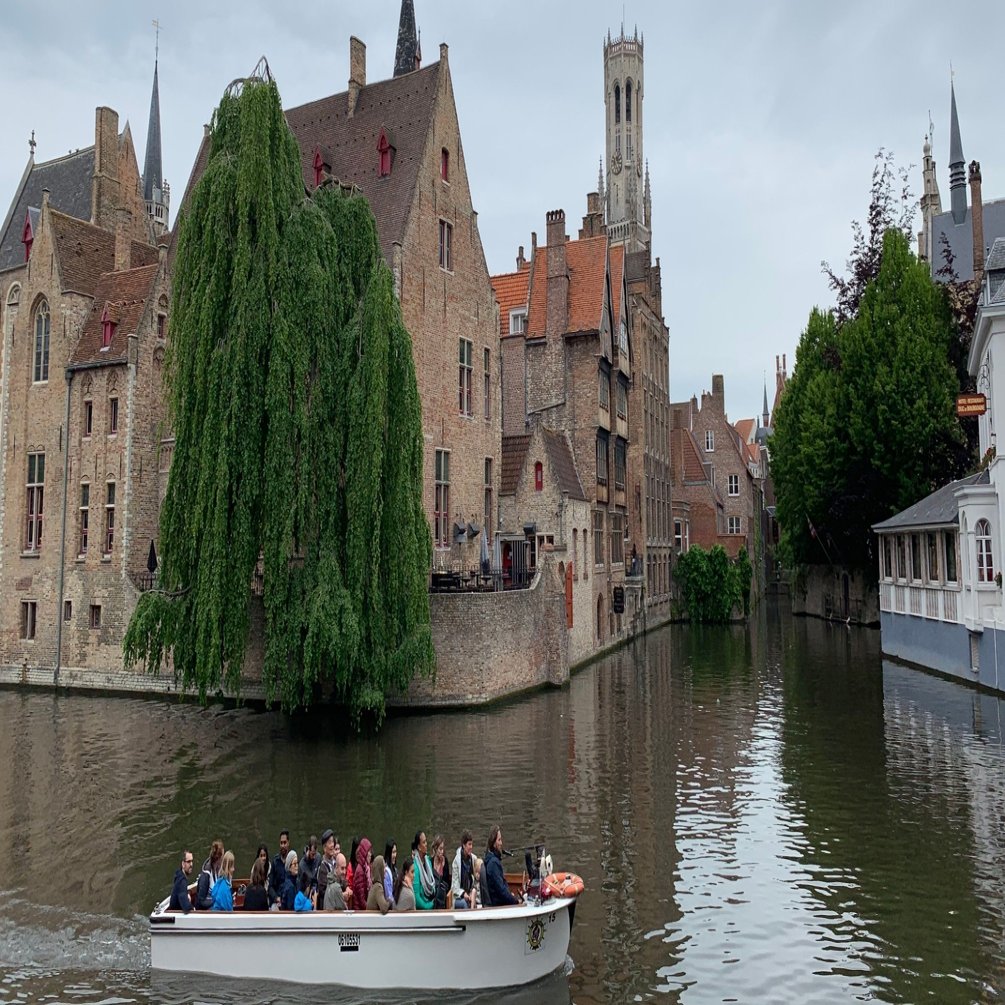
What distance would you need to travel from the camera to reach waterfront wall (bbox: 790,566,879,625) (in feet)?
152

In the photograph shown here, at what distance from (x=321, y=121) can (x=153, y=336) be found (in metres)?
9.98

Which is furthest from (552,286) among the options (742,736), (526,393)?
(742,736)

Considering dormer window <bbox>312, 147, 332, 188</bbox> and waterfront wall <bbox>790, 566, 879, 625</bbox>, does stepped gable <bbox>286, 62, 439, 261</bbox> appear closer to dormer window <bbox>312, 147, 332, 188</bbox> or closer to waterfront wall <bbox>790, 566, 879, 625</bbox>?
dormer window <bbox>312, 147, 332, 188</bbox>

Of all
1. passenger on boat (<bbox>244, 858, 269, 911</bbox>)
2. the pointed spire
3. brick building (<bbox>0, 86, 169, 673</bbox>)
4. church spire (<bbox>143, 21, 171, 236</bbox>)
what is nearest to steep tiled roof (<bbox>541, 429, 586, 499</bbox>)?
brick building (<bbox>0, 86, 169, 673</bbox>)

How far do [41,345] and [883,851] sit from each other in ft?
96.6

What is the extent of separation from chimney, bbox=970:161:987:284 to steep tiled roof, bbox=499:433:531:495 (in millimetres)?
24564

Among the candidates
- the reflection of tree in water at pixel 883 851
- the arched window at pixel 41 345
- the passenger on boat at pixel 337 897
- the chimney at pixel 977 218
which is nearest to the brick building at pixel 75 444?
the arched window at pixel 41 345

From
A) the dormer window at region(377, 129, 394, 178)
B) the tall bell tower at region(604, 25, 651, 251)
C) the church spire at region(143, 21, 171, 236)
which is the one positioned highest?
the tall bell tower at region(604, 25, 651, 251)

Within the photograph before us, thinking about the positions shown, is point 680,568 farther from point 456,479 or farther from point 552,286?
point 456,479

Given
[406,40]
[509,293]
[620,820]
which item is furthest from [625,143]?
[620,820]

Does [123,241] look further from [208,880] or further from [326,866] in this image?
[326,866]

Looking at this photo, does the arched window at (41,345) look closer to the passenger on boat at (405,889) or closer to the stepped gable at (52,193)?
the stepped gable at (52,193)

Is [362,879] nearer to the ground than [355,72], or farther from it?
nearer to the ground

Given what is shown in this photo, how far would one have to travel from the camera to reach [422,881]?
33.5 feet
